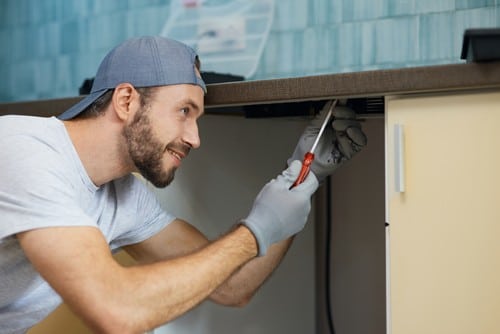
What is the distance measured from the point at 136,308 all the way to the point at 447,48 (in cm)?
Result: 96

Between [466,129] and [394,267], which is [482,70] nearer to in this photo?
[466,129]

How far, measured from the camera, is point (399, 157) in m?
0.85

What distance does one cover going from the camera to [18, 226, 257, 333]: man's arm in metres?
0.82

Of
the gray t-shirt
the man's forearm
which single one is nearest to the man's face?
the gray t-shirt

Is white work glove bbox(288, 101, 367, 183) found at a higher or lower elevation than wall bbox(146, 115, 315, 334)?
higher

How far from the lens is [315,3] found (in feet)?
5.06

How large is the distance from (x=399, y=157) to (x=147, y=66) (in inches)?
16.9

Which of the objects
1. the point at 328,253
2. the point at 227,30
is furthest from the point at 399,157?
the point at 227,30

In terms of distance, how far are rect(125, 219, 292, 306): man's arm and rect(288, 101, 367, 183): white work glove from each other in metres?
0.17

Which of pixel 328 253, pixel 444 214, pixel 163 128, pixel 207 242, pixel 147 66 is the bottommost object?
pixel 328 253

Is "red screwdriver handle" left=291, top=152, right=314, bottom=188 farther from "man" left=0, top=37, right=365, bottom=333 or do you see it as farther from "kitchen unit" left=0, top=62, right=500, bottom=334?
"kitchen unit" left=0, top=62, right=500, bottom=334

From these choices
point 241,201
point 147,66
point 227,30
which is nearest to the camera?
point 147,66

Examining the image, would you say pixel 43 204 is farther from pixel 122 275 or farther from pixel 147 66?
pixel 147 66

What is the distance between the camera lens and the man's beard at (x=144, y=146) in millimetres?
991
